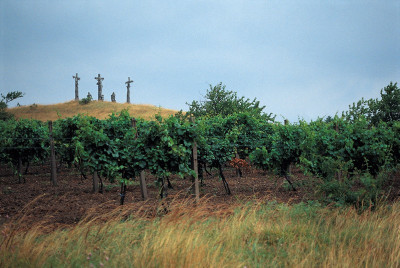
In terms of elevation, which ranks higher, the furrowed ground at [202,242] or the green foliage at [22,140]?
the green foliage at [22,140]

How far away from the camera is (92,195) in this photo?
36.8 feet

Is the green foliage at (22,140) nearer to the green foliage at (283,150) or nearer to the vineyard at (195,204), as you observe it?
the vineyard at (195,204)

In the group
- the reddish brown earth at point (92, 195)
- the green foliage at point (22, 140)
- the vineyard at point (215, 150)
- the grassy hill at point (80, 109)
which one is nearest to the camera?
the vineyard at point (215, 150)

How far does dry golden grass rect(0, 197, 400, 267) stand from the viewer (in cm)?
377

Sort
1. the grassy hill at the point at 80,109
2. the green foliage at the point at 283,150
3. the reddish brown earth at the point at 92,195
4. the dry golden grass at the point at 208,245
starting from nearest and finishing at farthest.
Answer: the dry golden grass at the point at 208,245
the reddish brown earth at the point at 92,195
the green foliage at the point at 283,150
the grassy hill at the point at 80,109

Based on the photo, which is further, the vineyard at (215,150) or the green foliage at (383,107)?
the green foliage at (383,107)

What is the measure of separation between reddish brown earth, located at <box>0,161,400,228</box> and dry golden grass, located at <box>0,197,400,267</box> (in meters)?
1.91

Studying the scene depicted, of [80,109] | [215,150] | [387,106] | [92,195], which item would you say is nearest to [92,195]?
[92,195]

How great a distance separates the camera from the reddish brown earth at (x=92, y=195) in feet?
26.8

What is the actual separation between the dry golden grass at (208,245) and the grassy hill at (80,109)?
37.4 metres

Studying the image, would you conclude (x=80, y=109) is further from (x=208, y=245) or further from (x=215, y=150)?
(x=208, y=245)

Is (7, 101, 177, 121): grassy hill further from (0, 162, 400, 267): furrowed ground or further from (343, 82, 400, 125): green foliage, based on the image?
(0, 162, 400, 267): furrowed ground

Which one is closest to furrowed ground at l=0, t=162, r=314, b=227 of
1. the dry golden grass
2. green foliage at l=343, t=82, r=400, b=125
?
the dry golden grass

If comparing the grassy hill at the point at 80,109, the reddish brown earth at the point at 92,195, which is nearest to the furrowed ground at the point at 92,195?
the reddish brown earth at the point at 92,195
